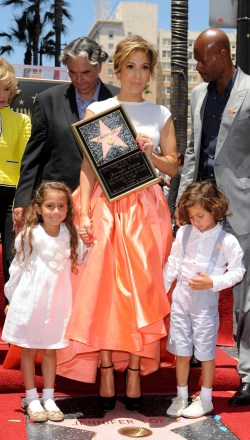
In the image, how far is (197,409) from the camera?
168 inches

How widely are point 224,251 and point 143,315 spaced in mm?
651

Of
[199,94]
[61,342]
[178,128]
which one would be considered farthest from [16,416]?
[178,128]

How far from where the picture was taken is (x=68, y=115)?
4.71 metres

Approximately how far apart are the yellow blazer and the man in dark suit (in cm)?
24

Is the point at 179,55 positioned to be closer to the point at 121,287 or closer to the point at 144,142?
the point at 144,142

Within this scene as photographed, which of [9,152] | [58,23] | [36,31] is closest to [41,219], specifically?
[9,152]

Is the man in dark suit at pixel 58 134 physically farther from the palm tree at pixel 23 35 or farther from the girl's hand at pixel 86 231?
the palm tree at pixel 23 35

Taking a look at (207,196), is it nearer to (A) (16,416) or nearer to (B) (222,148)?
(B) (222,148)

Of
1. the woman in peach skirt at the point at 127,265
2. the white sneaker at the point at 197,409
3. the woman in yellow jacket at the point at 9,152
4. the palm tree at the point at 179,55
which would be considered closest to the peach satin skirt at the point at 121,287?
the woman in peach skirt at the point at 127,265

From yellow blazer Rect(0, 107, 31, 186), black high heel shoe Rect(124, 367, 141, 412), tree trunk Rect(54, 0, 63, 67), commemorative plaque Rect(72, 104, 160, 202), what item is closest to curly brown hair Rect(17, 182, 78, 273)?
commemorative plaque Rect(72, 104, 160, 202)

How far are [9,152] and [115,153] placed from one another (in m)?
0.95

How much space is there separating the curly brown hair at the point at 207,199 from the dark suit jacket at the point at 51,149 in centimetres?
81

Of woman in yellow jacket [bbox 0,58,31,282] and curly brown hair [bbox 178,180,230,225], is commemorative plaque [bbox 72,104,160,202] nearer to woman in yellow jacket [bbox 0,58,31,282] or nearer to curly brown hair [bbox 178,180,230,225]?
curly brown hair [bbox 178,180,230,225]

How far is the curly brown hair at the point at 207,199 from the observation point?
4238mm
